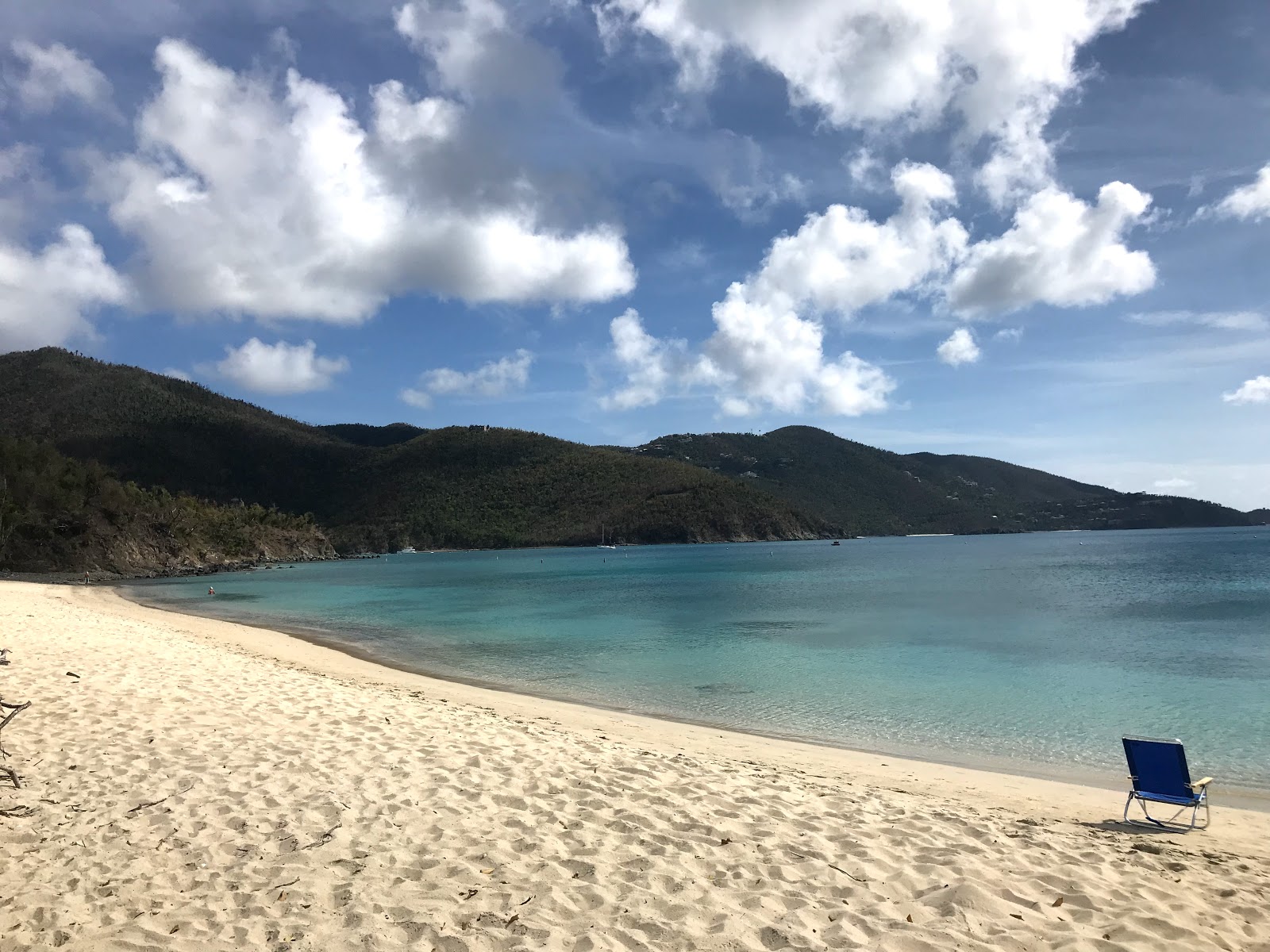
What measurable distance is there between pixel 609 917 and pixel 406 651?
18212 mm

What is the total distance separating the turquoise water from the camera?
38.8 feet

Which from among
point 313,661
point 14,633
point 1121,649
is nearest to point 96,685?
point 313,661

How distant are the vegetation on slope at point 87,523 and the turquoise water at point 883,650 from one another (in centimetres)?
1357

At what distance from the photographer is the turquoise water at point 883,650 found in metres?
11.8

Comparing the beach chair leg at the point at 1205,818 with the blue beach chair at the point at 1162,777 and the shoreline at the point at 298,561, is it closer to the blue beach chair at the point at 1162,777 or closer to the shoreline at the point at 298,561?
the blue beach chair at the point at 1162,777

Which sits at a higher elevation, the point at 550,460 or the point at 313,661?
the point at 550,460

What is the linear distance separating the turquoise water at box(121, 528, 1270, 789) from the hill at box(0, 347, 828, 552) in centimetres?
8061

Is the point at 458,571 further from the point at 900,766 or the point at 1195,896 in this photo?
the point at 1195,896

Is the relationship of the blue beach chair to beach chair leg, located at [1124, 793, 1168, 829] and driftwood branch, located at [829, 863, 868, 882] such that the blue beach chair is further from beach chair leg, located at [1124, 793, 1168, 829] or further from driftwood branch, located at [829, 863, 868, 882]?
driftwood branch, located at [829, 863, 868, 882]

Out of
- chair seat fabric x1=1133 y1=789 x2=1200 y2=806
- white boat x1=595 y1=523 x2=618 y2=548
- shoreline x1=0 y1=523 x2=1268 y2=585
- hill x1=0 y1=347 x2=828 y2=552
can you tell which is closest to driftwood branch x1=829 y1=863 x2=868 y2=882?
chair seat fabric x1=1133 y1=789 x2=1200 y2=806

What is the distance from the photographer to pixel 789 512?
152000 millimetres

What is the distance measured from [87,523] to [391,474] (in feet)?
282

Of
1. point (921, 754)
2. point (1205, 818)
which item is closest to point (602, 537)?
point (921, 754)

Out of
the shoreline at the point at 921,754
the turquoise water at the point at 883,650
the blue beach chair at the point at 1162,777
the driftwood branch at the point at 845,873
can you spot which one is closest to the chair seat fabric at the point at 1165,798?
the blue beach chair at the point at 1162,777
